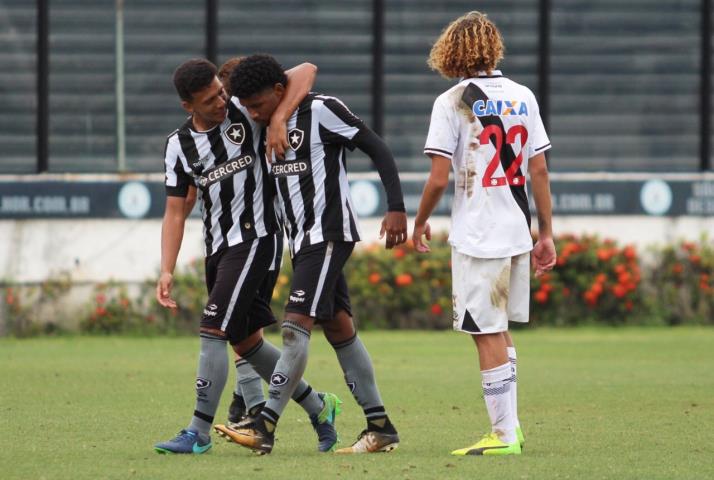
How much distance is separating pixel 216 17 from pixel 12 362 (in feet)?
20.5

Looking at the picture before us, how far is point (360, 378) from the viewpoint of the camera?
27.5 feet

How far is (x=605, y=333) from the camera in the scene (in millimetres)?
17719

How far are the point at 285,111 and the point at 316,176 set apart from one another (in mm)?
370

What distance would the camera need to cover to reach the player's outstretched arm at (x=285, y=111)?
809cm

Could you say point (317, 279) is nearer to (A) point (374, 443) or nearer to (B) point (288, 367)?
(B) point (288, 367)

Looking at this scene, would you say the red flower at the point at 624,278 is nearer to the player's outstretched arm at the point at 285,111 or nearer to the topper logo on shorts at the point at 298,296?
the player's outstretched arm at the point at 285,111

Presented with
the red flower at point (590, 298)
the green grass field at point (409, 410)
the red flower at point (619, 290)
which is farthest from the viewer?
the red flower at point (619, 290)

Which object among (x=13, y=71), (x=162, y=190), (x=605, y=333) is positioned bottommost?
(x=605, y=333)

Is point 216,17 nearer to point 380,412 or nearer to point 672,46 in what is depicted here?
point 672,46

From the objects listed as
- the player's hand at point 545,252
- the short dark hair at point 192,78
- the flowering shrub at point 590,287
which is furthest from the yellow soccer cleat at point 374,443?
the flowering shrub at point 590,287

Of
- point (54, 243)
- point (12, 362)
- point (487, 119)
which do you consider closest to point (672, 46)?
point (54, 243)

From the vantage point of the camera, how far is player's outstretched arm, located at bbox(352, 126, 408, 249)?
316 inches

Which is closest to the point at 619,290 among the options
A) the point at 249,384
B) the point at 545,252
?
the point at 249,384

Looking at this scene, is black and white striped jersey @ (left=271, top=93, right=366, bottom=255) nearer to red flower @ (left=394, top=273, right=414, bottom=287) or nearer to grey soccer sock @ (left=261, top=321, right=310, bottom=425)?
grey soccer sock @ (left=261, top=321, right=310, bottom=425)
